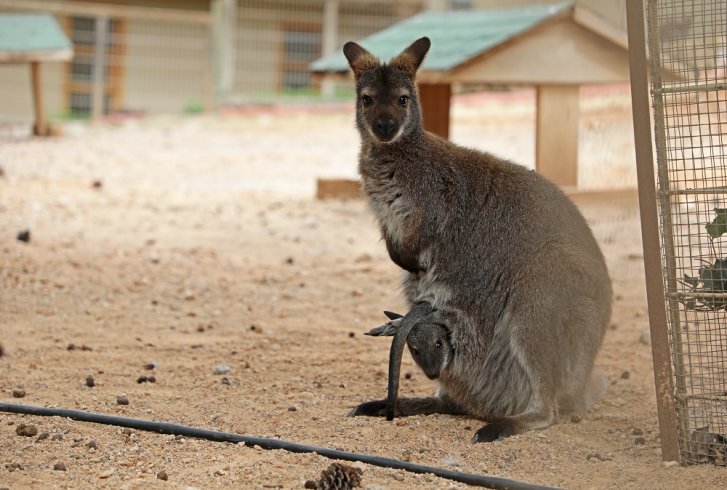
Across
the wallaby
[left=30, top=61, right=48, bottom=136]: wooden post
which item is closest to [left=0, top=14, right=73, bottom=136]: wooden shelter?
[left=30, top=61, right=48, bottom=136]: wooden post

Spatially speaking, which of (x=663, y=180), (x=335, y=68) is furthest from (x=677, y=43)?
(x=335, y=68)

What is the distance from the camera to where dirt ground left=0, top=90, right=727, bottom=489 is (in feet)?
12.9

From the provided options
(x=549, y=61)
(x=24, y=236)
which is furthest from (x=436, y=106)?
(x=24, y=236)

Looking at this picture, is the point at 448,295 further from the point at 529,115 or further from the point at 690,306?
the point at 529,115

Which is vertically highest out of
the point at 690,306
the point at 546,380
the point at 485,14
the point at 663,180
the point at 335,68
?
the point at 485,14

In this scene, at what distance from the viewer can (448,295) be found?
15.4 ft

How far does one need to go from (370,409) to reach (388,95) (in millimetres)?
1552

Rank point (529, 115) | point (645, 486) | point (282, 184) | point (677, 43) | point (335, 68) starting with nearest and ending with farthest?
point (645, 486)
point (677, 43)
point (335, 68)
point (282, 184)
point (529, 115)

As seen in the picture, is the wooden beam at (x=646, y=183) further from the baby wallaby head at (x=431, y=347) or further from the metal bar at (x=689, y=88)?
the baby wallaby head at (x=431, y=347)

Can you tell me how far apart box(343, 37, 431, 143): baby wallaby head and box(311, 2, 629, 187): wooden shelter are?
3.21 metres

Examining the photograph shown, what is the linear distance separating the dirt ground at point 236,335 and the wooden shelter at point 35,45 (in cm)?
242

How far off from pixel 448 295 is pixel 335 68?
5642mm

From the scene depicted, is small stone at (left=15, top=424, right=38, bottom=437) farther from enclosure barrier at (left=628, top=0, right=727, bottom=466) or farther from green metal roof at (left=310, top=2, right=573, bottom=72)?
green metal roof at (left=310, top=2, right=573, bottom=72)

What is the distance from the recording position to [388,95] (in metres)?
4.99
